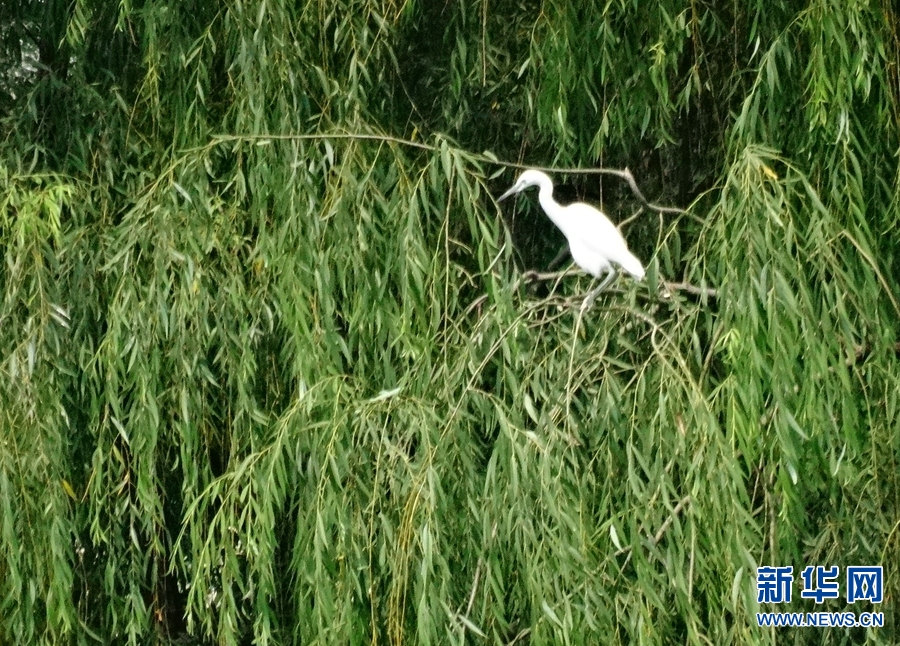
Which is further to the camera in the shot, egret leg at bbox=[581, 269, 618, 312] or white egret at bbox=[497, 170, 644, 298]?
white egret at bbox=[497, 170, 644, 298]

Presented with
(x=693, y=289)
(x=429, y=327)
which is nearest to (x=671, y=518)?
(x=693, y=289)

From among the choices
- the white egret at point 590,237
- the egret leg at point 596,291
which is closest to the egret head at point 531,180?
the white egret at point 590,237

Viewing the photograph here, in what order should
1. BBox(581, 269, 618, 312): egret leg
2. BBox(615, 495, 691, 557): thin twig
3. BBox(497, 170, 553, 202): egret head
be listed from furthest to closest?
BBox(497, 170, 553, 202): egret head → BBox(581, 269, 618, 312): egret leg → BBox(615, 495, 691, 557): thin twig

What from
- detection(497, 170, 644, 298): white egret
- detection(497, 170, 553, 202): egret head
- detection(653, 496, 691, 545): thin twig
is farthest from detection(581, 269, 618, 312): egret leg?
detection(653, 496, 691, 545): thin twig

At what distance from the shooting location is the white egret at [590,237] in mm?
1883

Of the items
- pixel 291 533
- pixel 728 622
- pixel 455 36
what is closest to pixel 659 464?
pixel 728 622

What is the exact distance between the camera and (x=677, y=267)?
6.28 feet

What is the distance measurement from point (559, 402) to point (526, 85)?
0.73 meters

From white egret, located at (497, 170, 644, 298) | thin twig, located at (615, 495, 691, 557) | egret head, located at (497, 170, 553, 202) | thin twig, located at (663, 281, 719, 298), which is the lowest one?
thin twig, located at (615, 495, 691, 557)

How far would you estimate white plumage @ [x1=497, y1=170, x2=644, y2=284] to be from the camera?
189cm

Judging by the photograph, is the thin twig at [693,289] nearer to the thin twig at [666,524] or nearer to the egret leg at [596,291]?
the egret leg at [596,291]

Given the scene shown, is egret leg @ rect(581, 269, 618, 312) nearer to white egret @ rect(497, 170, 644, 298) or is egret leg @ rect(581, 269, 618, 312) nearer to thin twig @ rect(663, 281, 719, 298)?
white egret @ rect(497, 170, 644, 298)

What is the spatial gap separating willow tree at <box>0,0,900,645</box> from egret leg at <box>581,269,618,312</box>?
0.03 m

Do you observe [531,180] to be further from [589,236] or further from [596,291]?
[596,291]
